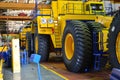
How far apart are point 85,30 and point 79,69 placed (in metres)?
1.37

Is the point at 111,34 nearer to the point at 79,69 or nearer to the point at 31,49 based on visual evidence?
the point at 79,69

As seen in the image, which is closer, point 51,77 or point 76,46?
point 51,77

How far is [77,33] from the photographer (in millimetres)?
10273

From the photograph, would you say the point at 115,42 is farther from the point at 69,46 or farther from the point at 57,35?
the point at 57,35

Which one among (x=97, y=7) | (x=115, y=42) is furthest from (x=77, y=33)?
(x=97, y=7)

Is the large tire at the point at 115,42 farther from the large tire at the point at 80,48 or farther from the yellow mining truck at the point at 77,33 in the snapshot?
the large tire at the point at 80,48

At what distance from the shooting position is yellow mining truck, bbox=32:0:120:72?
33.1 ft

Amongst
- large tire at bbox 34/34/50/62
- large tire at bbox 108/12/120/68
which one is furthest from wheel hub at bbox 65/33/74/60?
large tire at bbox 34/34/50/62

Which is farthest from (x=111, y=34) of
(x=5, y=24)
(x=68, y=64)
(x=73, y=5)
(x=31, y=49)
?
(x=5, y=24)

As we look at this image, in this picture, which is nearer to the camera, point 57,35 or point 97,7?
point 57,35

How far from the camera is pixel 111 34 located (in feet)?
27.6

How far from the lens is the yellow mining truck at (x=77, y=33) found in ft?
33.1

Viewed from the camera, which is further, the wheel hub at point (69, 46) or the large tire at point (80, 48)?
the wheel hub at point (69, 46)

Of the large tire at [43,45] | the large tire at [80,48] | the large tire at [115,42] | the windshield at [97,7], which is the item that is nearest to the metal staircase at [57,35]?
the large tire at [43,45]
